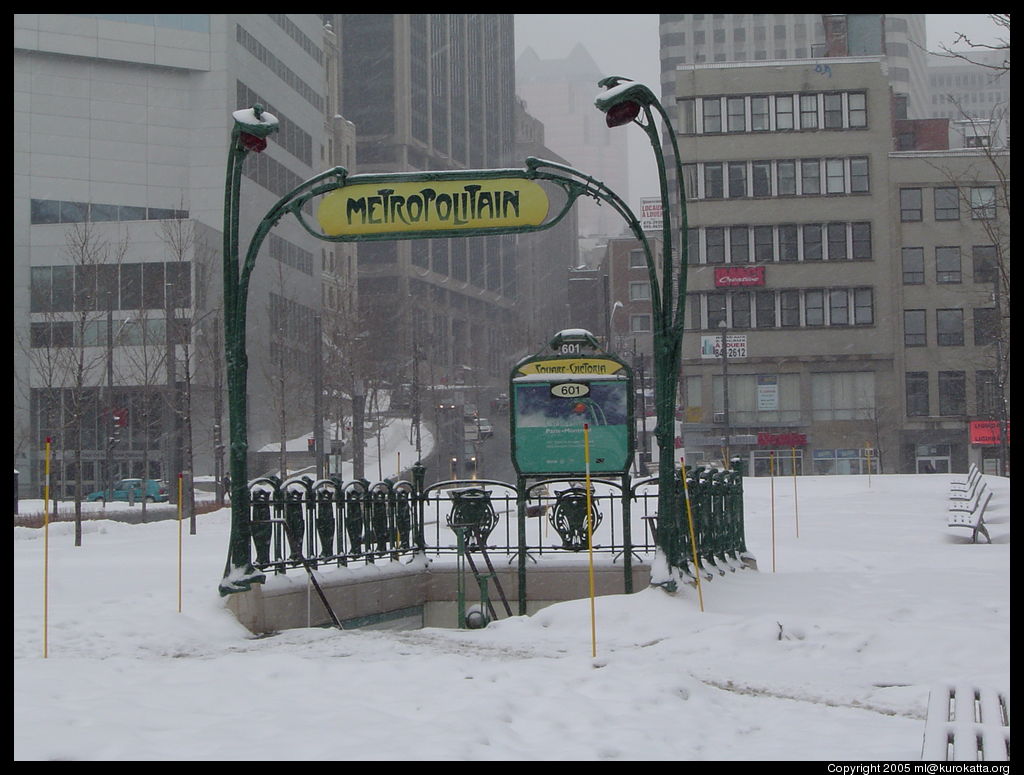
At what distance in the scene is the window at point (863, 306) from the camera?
6931 centimetres

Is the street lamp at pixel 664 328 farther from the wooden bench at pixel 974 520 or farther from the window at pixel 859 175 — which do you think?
the window at pixel 859 175

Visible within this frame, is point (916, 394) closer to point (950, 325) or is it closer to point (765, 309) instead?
point (950, 325)

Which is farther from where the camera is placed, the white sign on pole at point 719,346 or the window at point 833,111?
the window at point 833,111

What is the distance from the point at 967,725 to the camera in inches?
275

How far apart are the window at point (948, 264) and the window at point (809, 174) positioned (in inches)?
311

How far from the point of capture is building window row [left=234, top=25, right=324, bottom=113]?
7605cm

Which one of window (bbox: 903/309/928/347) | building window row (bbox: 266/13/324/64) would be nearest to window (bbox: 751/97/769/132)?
window (bbox: 903/309/928/347)

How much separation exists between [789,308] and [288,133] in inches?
1419

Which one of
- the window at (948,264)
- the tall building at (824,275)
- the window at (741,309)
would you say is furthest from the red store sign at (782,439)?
the window at (948,264)

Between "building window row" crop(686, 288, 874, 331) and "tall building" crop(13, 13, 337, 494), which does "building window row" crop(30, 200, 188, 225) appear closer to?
"tall building" crop(13, 13, 337, 494)

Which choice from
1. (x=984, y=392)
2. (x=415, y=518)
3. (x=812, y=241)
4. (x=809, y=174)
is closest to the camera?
(x=415, y=518)

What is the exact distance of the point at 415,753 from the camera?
22.2 ft

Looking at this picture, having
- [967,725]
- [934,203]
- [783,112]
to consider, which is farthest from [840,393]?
[967,725]

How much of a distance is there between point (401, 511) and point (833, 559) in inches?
273
